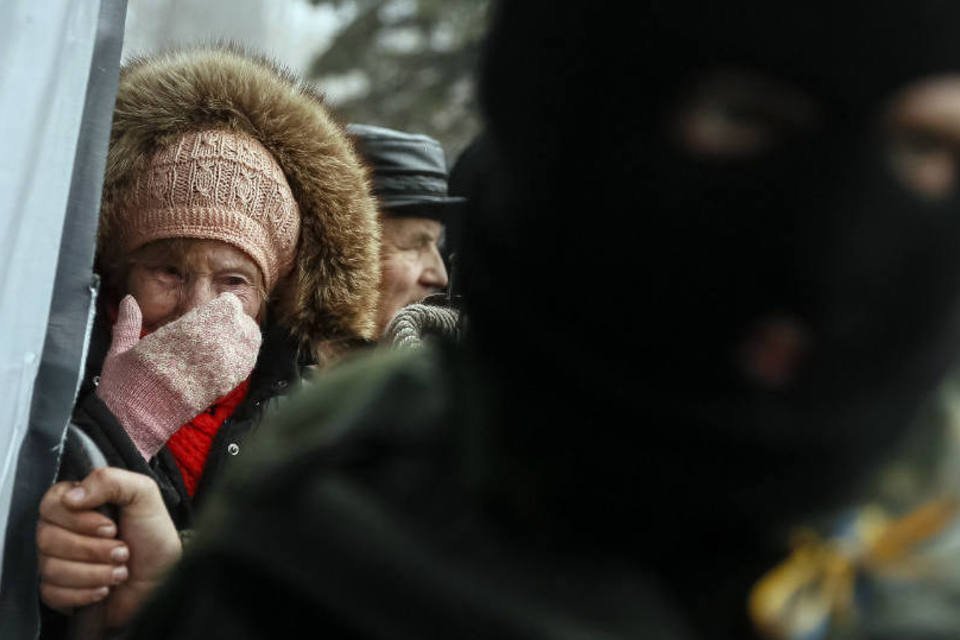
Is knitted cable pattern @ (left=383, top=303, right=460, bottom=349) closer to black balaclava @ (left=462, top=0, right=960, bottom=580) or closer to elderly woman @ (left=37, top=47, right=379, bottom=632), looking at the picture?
elderly woman @ (left=37, top=47, right=379, bottom=632)

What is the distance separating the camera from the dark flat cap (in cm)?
419

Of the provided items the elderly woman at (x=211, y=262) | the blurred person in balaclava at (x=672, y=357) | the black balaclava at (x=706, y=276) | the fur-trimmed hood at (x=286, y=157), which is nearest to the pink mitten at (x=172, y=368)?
the elderly woman at (x=211, y=262)

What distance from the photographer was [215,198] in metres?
2.88

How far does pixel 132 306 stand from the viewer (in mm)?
2803

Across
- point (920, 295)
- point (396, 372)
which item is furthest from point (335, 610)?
point (920, 295)

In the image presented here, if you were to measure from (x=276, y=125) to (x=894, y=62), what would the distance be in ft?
6.50

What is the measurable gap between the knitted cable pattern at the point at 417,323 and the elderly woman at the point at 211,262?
0.25 ft

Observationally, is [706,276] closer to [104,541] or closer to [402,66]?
[104,541]

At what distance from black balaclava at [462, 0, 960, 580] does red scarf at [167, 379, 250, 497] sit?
1.45 metres

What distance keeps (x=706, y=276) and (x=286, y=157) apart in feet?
6.14

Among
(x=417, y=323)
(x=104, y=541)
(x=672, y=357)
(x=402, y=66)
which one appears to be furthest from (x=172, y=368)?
(x=402, y=66)

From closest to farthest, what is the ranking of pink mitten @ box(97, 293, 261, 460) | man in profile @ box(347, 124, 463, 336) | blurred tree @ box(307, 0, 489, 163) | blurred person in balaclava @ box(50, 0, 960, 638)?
blurred person in balaclava @ box(50, 0, 960, 638), pink mitten @ box(97, 293, 261, 460), man in profile @ box(347, 124, 463, 336), blurred tree @ box(307, 0, 489, 163)

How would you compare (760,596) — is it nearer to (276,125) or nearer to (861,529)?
(861,529)

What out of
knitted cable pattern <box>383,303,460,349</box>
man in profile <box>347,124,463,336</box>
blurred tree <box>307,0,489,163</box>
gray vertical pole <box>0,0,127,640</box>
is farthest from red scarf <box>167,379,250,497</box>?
blurred tree <box>307,0,489,163</box>
